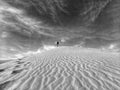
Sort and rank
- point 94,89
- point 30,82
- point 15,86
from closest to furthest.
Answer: point 94,89, point 15,86, point 30,82

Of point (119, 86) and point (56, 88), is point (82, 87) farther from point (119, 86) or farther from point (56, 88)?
point (119, 86)

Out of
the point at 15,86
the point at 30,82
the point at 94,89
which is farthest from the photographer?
the point at 30,82

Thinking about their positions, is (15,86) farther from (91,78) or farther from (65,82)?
(91,78)

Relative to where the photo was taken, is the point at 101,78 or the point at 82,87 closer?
the point at 82,87

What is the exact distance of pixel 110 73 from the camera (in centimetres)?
429

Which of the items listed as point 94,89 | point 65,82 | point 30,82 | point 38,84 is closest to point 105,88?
point 94,89

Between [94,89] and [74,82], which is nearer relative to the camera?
[94,89]

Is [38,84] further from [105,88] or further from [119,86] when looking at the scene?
[119,86]

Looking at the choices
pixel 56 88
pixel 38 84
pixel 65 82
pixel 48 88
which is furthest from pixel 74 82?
pixel 38 84

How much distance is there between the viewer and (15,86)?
→ 3492mm

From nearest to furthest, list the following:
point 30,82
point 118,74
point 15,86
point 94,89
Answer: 1. point 94,89
2. point 15,86
3. point 30,82
4. point 118,74

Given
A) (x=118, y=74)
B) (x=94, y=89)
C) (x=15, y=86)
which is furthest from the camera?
(x=118, y=74)

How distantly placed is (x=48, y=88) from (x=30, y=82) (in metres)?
0.83

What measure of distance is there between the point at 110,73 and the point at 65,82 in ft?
6.59
